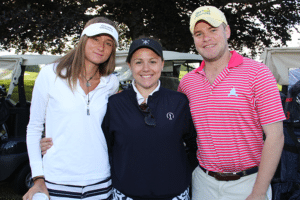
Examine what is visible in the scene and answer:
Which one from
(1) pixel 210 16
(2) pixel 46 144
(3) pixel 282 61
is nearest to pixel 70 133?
(2) pixel 46 144

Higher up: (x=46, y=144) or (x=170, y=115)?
(x=170, y=115)

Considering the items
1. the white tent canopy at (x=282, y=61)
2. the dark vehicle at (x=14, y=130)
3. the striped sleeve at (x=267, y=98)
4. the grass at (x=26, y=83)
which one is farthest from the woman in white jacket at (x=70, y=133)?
the white tent canopy at (x=282, y=61)

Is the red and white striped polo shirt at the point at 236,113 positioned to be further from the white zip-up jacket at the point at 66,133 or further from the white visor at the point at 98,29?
the white visor at the point at 98,29

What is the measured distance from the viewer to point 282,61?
15.3ft

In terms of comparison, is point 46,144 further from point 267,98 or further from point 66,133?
point 267,98

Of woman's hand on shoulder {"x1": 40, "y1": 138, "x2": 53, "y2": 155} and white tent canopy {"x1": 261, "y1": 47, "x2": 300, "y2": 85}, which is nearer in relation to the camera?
woman's hand on shoulder {"x1": 40, "y1": 138, "x2": 53, "y2": 155}

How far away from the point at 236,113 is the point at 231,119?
56 millimetres

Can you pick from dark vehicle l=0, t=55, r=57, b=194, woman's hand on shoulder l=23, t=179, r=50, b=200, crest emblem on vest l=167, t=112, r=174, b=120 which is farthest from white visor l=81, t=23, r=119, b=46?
dark vehicle l=0, t=55, r=57, b=194

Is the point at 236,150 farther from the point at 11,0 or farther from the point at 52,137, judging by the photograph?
Answer: the point at 11,0

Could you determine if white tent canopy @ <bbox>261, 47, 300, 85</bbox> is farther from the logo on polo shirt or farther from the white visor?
the white visor

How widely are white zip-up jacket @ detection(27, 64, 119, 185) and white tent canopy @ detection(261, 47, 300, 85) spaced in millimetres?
3911

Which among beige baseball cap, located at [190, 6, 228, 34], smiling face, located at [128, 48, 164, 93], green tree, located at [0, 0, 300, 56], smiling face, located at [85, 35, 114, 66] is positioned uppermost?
green tree, located at [0, 0, 300, 56]

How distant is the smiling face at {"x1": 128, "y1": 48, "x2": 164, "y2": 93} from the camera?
1925 mm

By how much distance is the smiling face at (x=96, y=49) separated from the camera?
2006 mm
